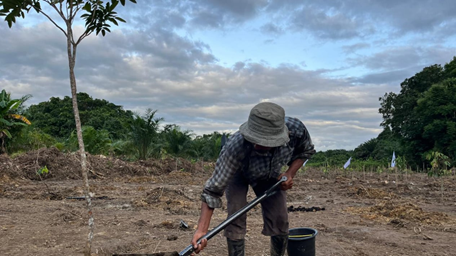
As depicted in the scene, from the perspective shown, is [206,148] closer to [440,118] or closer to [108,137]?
[108,137]

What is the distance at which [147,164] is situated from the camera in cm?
1530

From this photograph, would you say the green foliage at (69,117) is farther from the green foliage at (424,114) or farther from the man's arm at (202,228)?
the man's arm at (202,228)

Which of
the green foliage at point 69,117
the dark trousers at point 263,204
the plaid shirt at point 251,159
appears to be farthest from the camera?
the green foliage at point 69,117

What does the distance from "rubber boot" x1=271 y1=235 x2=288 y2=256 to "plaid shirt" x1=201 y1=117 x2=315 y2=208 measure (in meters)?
0.53

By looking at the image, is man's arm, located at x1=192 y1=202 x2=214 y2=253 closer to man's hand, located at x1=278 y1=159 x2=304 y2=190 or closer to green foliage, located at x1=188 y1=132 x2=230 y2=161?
man's hand, located at x1=278 y1=159 x2=304 y2=190

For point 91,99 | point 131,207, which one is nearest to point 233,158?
point 131,207

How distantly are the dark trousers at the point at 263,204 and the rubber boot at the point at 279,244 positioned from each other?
55 mm

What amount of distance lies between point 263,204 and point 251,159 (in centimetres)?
56

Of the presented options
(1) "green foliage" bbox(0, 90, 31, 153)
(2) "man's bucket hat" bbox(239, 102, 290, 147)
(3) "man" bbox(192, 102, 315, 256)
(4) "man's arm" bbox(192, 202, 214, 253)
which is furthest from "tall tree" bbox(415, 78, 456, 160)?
(4) "man's arm" bbox(192, 202, 214, 253)

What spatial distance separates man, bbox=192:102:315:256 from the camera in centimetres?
251

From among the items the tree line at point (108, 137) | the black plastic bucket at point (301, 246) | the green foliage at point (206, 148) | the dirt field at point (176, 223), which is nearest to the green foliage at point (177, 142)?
the tree line at point (108, 137)

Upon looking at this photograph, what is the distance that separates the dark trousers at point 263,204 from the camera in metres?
2.93

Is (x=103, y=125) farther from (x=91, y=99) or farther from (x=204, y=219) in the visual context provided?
(x=204, y=219)

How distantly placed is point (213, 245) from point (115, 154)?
1562 centimetres
